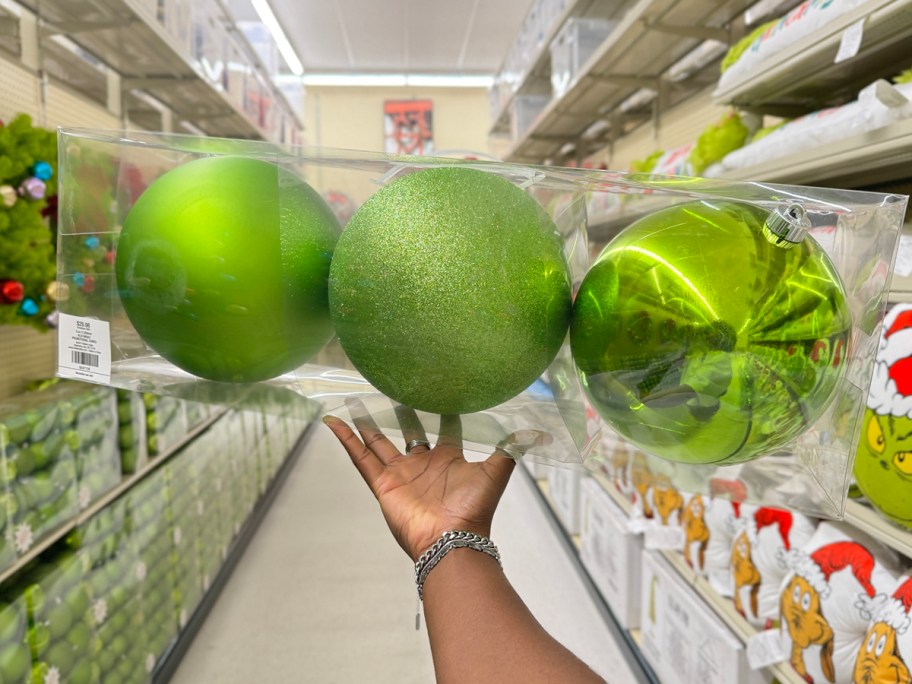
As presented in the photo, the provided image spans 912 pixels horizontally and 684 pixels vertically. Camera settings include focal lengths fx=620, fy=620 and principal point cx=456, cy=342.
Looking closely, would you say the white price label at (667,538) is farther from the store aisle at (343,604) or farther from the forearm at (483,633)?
the forearm at (483,633)

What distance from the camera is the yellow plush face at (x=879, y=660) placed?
0.95 meters

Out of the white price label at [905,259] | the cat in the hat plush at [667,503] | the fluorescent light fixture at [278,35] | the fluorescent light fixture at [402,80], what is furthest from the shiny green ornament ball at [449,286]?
the fluorescent light fixture at [402,80]

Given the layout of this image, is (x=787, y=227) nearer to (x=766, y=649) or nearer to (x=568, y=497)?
(x=766, y=649)

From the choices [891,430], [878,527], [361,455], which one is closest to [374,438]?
[361,455]

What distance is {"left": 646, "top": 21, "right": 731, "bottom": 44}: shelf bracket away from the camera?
217 centimetres

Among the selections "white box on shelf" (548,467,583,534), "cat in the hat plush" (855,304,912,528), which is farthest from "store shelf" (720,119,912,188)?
"white box on shelf" (548,467,583,534)

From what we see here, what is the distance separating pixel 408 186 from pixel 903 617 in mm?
1035

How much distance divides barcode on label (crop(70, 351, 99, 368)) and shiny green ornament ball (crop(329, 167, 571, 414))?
29 centimetres

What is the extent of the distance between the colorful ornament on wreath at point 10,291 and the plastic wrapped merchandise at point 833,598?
178 centimetres

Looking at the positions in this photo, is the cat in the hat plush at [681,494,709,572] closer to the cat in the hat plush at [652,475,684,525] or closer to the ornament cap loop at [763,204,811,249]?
the cat in the hat plush at [652,475,684,525]

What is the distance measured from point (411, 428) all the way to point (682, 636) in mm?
1569

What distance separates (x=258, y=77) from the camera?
3723mm

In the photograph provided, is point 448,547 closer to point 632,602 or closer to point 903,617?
point 903,617

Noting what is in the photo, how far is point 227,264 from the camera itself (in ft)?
1.81
